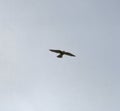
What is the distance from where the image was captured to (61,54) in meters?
123
